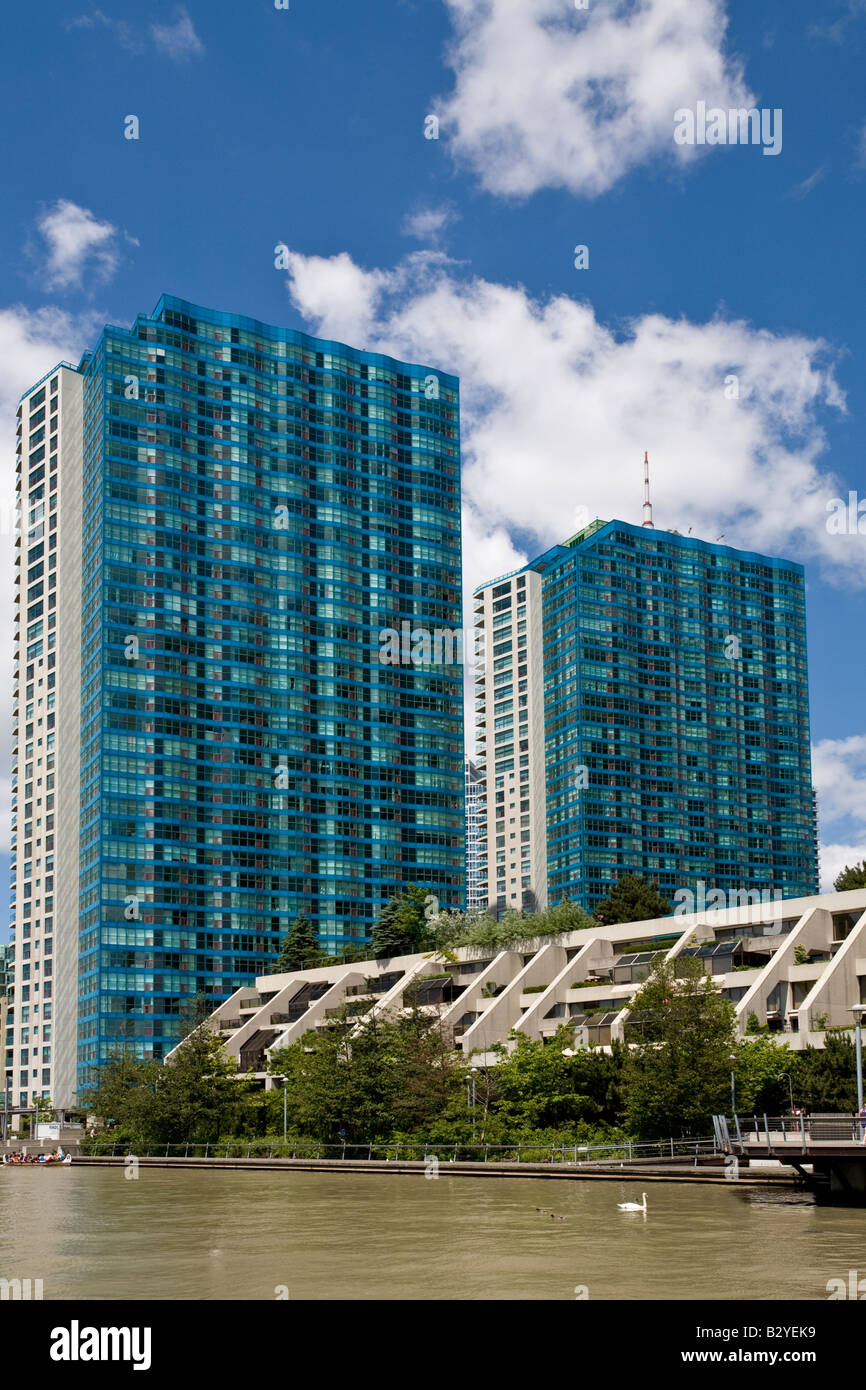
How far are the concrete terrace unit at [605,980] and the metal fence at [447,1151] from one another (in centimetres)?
660

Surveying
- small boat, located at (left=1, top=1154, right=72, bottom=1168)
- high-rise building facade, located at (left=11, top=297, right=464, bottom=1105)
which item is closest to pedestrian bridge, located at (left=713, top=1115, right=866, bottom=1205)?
small boat, located at (left=1, top=1154, right=72, bottom=1168)

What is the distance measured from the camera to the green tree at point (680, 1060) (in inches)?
2768

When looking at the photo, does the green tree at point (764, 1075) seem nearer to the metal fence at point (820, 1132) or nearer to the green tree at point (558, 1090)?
the green tree at point (558, 1090)

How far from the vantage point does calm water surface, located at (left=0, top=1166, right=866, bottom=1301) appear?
3225cm

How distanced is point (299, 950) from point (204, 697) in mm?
35899

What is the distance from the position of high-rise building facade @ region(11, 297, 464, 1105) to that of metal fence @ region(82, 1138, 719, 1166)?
6343cm

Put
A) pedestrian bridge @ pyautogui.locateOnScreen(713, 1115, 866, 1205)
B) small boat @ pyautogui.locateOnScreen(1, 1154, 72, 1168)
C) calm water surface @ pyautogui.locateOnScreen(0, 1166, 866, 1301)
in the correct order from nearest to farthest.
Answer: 1. calm water surface @ pyautogui.locateOnScreen(0, 1166, 866, 1301)
2. pedestrian bridge @ pyautogui.locateOnScreen(713, 1115, 866, 1205)
3. small boat @ pyautogui.locateOnScreen(1, 1154, 72, 1168)

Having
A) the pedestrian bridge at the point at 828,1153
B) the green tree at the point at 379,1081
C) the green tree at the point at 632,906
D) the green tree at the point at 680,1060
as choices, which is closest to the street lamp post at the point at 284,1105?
the green tree at the point at 379,1081

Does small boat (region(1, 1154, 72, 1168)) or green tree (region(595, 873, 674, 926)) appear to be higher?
green tree (region(595, 873, 674, 926))

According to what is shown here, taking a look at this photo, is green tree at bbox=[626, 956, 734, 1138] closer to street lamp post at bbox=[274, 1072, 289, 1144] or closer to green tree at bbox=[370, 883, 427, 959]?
street lamp post at bbox=[274, 1072, 289, 1144]

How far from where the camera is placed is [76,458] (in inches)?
7392
